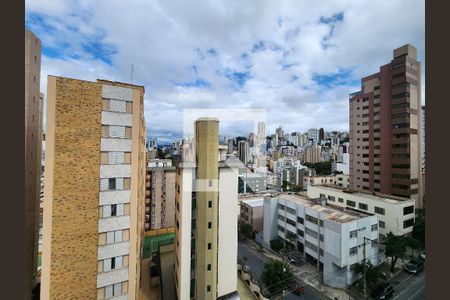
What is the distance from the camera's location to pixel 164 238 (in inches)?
528

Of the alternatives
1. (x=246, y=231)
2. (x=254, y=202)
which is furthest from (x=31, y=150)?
(x=254, y=202)

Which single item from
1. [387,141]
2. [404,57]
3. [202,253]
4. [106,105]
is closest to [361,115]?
[387,141]

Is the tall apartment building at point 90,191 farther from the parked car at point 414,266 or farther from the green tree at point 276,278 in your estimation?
the parked car at point 414,266

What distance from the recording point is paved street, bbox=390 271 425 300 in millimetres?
9898

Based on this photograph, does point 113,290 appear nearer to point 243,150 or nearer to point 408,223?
point 243,150

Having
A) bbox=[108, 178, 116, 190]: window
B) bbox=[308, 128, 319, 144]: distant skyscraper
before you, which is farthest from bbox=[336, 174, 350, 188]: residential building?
bbox=[308, 128, 319, 144]: distant skyscraper

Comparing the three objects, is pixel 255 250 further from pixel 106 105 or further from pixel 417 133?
pixel 417 133

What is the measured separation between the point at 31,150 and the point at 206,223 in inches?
278

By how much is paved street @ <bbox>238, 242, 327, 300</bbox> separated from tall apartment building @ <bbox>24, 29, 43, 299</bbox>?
36.6 ft

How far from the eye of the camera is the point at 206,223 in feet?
26.7

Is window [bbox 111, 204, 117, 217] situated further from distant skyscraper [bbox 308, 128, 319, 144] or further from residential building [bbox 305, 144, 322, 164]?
distant skyscraper [bbox 308, 128, 319, 144]

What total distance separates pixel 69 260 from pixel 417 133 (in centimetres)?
2596

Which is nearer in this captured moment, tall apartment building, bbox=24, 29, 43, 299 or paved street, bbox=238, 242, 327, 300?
tall apartment building, bbox=24, 29, 43, 299

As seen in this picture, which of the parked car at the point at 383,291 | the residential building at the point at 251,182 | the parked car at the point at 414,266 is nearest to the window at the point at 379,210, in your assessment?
the parked car at the point at 414,266
